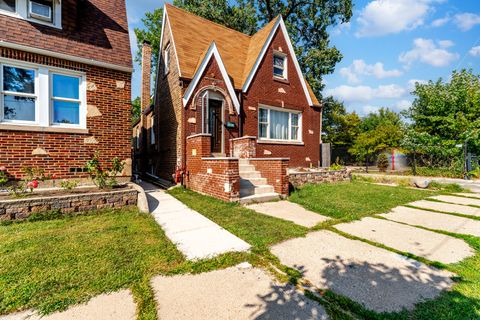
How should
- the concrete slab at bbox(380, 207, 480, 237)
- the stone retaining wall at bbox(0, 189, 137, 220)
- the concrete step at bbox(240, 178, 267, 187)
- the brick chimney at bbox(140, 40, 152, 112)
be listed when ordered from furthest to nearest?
1. the brick chimney at bbox(140, 40, 152, 112)
2. the concrete step at bbox(240, 178, 267, 187)
3. the concrete slab at bbox(380, 207, 480, 237)
4. the stone retaining wall at bbox(0, 189, 137, 220)

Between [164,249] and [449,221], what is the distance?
6.26 metres

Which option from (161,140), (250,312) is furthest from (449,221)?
(161,140)

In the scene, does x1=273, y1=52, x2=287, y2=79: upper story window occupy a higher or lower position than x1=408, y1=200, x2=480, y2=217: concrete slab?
higher

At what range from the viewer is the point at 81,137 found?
6477 mm

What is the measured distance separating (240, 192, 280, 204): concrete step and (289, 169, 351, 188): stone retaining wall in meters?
1.87

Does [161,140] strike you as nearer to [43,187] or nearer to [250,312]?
[43,187]

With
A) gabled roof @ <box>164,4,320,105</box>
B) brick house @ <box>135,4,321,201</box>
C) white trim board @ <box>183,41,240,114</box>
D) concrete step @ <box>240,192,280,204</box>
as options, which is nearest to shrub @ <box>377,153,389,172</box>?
brick house @ <box>135,4,321,201</box>

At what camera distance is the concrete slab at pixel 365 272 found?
242cm

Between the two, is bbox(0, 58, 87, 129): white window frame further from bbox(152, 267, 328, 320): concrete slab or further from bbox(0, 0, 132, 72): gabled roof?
bbox(152, 267, 328, 320): concrete slab

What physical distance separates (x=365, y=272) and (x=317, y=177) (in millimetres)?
7338

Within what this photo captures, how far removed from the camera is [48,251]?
3.30 metres

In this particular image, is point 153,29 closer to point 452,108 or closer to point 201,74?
point 201,74

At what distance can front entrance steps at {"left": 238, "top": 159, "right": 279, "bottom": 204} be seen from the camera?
6934mm

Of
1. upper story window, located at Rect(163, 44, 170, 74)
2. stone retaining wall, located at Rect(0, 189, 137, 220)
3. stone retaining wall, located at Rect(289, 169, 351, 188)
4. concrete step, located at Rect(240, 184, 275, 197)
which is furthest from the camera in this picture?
upper story window, located at Rect(163, 44, 170, 74)
